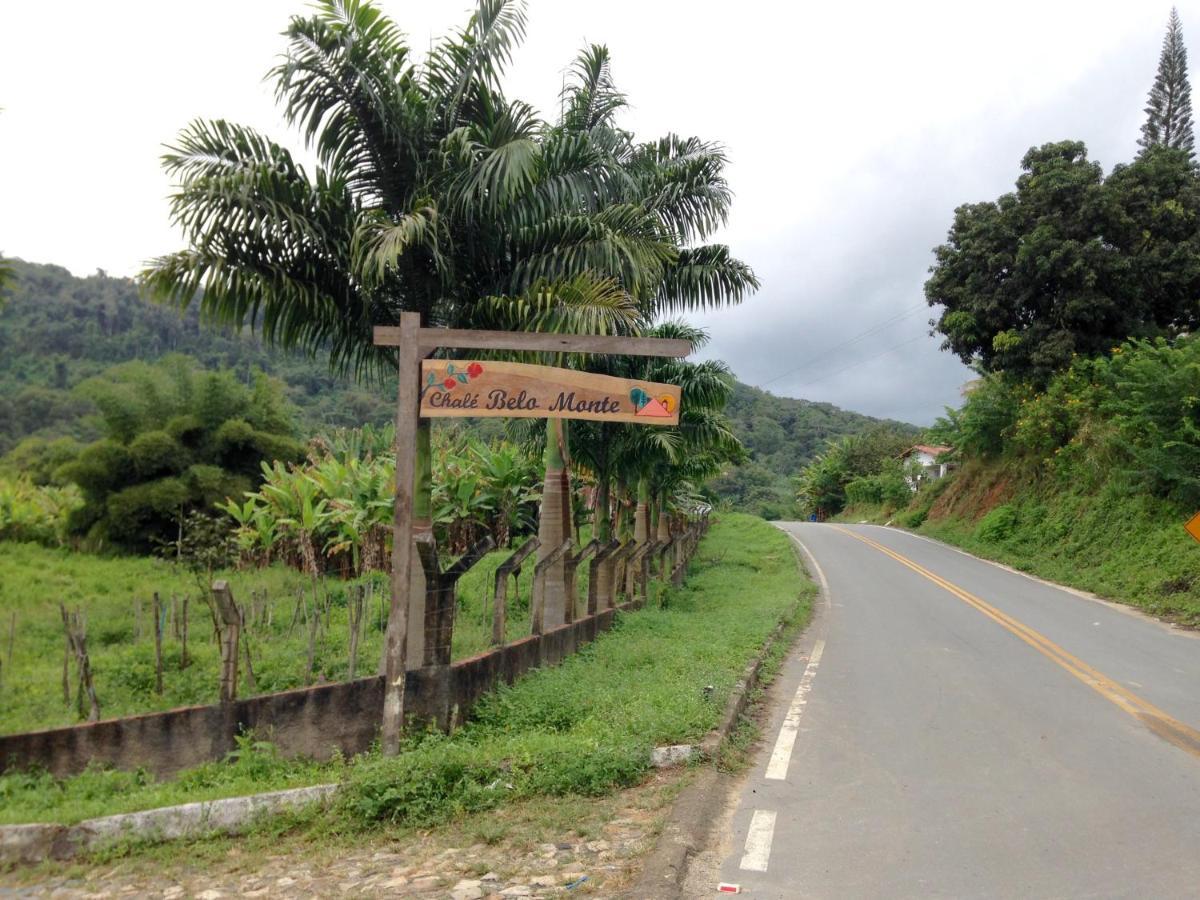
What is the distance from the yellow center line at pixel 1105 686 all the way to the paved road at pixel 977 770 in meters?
0.04

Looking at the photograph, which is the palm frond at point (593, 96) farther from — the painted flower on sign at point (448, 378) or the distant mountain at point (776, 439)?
the distant mountain at point (776, 439)

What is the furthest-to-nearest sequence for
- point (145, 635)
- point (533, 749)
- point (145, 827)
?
point (145, 635), point (533, 749), point (145, 827)

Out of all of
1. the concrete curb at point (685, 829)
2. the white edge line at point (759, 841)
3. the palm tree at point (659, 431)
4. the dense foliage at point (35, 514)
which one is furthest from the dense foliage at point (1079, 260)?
the dense foliage at point (35, 514)

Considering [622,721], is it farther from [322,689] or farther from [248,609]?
[248,609]

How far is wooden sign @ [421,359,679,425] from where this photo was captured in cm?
686

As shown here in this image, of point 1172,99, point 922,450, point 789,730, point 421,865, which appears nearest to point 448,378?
point 421,865

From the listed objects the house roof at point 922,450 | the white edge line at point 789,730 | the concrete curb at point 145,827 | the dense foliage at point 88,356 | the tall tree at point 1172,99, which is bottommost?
the concrete curb at point 145,827

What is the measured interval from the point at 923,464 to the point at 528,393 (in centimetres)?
5857

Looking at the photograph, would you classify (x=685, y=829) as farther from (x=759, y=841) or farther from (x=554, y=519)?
(x=554, y=519)

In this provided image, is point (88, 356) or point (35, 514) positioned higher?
point (88, 356)

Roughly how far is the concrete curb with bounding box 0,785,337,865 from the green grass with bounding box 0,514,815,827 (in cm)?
17

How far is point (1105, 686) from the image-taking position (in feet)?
32.8

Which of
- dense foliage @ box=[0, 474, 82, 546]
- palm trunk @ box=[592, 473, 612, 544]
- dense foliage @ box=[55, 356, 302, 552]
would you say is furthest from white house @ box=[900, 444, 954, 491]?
dense foliage @ box=[0, 474, 82, 546]

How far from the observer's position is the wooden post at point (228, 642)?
6859mm
